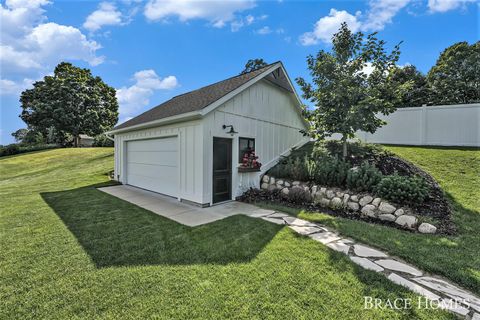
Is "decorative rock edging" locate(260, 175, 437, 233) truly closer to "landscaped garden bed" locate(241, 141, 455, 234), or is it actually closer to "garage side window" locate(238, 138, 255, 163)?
"landscaped garden bed" locate(241, 141, 455, 234)

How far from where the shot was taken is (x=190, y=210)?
5555 millimetres

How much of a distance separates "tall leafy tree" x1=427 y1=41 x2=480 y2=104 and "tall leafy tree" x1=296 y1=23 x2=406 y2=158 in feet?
51.1

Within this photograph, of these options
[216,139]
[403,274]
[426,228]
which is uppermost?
[216,139]

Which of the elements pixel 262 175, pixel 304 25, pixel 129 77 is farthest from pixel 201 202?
pixel 129 77

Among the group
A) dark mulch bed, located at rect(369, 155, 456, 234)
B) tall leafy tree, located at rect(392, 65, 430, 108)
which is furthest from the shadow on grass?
tall leafy tree, located at rect(392, 65, 430, 108)

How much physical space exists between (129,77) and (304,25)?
1102cm

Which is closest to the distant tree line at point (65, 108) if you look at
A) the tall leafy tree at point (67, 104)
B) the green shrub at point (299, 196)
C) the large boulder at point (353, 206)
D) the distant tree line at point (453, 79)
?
the tall leafy tree at point (67, 104)

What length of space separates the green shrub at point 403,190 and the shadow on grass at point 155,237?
8.98 feet

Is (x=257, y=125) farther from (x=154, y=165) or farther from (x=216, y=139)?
(x=154, y=165)

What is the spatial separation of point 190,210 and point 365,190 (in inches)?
176

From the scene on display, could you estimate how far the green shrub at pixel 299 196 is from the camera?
Answer: 5998 mm

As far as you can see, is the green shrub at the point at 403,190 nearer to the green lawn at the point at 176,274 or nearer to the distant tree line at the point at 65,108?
the green lawn at the point at 176,274

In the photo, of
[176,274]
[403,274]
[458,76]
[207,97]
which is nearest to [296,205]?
[403,274]

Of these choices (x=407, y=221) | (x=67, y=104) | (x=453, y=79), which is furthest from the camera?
(x=67, y=104)
